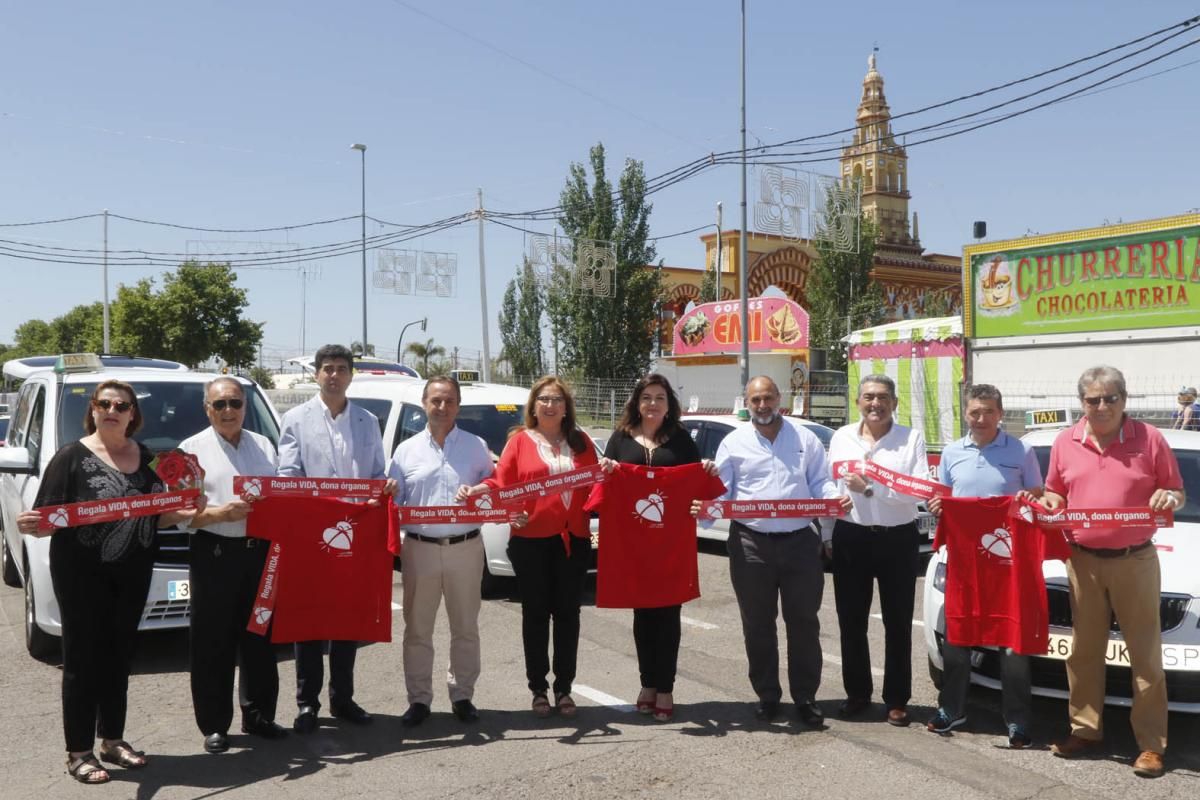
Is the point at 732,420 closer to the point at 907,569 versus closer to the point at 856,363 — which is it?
the point at 907,569

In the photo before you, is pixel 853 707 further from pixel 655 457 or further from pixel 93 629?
pixel 93 629

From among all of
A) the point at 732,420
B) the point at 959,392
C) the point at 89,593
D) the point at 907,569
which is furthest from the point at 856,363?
the point at 89,593

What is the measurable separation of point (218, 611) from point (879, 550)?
11.8 feet

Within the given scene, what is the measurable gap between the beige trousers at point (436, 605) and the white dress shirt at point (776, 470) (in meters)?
1.55

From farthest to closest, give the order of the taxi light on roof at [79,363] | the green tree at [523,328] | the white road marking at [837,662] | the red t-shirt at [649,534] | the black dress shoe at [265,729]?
the green tree at [523,328] → the taxi light on roof at [79,363] → the white road marking at [837,662] → the red t-shirt at [649,534] → the black dress shoe at [265,729]

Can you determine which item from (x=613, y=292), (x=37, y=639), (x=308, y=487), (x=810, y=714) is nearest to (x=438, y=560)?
(x=308, y=487)

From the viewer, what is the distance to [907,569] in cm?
573

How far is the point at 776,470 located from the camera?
19.4 ft

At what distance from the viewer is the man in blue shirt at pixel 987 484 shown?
545cm

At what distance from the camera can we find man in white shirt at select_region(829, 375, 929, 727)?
575 centimetres

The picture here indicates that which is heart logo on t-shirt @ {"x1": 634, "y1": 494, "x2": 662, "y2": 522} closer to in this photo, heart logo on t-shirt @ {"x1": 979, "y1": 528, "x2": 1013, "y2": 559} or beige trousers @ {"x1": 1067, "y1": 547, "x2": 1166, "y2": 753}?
heart logo on t-shirt @ {"x1": 979, "y1": 528, "x2": 1013, "y2": 559}

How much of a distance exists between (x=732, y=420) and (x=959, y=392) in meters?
9.22

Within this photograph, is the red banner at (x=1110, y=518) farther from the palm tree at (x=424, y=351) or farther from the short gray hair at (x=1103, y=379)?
the palm tree at (x=424, y=351)

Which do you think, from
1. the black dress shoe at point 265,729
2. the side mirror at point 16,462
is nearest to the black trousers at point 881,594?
the black dress shoe at point 265,729
